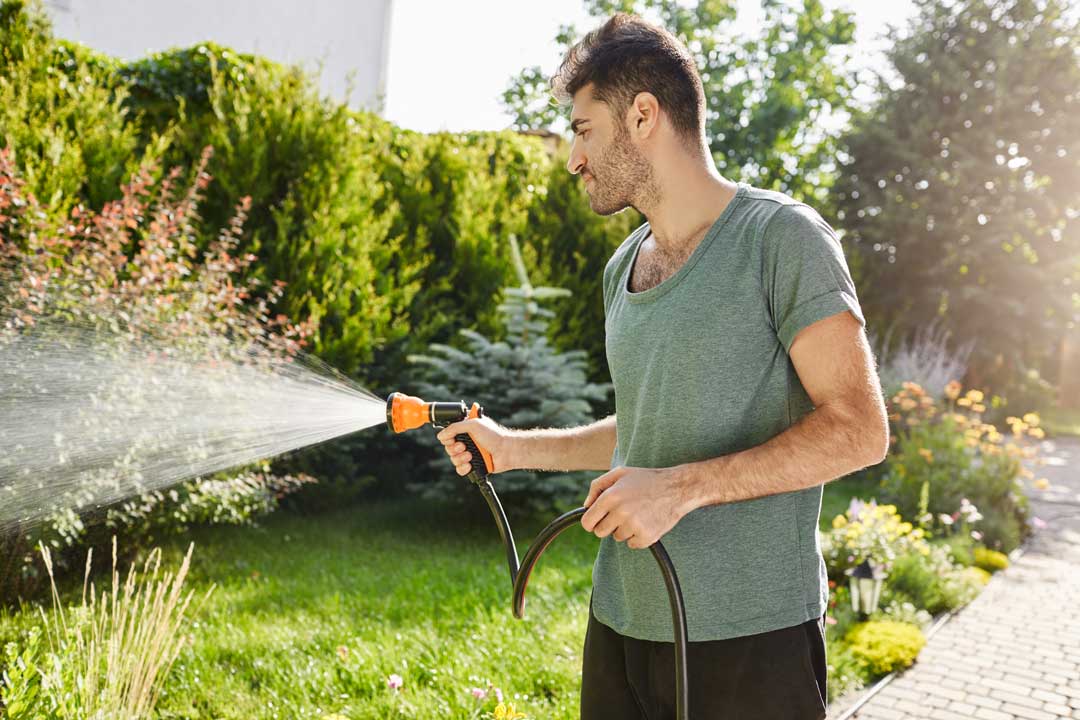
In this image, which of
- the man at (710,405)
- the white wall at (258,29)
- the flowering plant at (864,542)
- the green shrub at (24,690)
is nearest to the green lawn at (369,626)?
the green shrub at (24,690)

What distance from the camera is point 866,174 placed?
18797mm

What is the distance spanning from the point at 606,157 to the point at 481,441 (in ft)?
2.06

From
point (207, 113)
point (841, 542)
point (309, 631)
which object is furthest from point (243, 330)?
point (841, 542)

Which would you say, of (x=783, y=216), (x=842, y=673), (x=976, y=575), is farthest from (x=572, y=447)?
(x=976, y=575)

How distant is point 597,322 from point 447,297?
1570 mm

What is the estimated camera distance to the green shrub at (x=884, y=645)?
4.50m

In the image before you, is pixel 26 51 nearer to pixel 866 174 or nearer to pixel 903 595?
pixel 903 595

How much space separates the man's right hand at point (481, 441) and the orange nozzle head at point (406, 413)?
59mm

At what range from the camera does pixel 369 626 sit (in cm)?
433

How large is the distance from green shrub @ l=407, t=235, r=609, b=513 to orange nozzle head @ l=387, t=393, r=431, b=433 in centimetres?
467

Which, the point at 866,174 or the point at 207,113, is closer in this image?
the point at 207,113

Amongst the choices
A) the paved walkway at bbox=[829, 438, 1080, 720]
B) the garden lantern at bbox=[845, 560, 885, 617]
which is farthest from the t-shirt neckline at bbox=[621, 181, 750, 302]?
the garden lantern at bbox=[845, 560, 885, 617]

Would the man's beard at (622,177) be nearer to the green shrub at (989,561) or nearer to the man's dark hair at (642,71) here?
the man's dark hair at (642,71)

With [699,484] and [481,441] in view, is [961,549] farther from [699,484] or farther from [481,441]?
[699,484]
